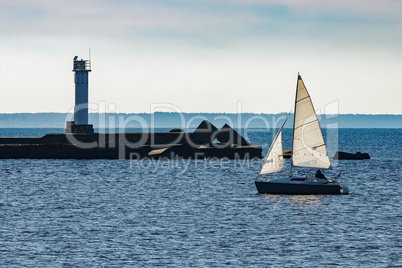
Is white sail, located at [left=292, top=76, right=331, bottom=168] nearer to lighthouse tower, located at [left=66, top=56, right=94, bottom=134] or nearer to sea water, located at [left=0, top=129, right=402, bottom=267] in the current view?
sea water, located at [left=0, top=129, right=402, bottom=267]

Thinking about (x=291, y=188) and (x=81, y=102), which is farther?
(x=81, y=102)

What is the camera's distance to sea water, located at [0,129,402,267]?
1104 inches

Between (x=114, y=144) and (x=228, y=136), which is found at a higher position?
(x=228, y=136)

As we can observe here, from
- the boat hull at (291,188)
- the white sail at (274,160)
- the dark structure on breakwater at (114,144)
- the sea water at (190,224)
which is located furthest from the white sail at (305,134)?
the dark structure on breakwater at (114,144)

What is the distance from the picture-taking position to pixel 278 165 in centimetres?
4716

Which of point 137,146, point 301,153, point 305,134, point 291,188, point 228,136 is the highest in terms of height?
point 305,134

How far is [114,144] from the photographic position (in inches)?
3410

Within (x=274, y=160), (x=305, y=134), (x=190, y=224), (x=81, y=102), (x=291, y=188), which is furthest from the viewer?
(x=81, y=102)

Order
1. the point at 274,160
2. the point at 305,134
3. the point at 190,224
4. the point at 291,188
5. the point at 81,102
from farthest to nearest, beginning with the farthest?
the point at 81,102 → the point at 305,134 → the point at 274,160 → the point at 291,188 → the point at 190,224

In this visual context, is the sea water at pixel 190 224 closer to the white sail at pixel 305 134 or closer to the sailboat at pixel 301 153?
the sailboat at pixel 301 153

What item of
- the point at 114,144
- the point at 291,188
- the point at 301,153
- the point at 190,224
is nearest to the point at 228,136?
the point at 114,144

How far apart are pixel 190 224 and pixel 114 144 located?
168 ft

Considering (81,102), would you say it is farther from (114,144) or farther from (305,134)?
(305,134)

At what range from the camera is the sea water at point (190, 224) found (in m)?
28.0
